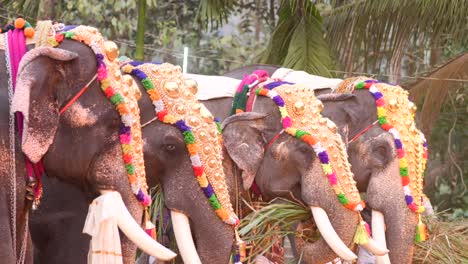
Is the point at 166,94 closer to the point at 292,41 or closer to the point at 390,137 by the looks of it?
the point at 390,137

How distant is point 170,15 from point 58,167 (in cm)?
793

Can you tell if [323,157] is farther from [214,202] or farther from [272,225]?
[214,202]

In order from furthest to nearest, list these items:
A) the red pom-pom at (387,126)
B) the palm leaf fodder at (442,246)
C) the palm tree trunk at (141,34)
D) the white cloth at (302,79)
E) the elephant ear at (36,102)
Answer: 1. the palm tree trunk at (141,34)
2. the palm leaf fodder at (442,246)
3. the red pom-pom at (387,126)
4. the white cloth at (302,79)
5. the elephant ear at (36,102)

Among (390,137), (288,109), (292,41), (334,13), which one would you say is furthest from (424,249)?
(334,13)

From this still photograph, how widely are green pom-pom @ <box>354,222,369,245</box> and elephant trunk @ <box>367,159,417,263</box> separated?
756 millimetres

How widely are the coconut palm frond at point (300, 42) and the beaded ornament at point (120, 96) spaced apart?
16.2 ft

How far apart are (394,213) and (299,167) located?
1015 millimetres

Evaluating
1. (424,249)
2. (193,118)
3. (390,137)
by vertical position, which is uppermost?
(193,118)

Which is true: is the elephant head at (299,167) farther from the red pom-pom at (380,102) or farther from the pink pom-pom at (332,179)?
the red pom-pom at (380,102)

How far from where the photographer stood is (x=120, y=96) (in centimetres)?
427

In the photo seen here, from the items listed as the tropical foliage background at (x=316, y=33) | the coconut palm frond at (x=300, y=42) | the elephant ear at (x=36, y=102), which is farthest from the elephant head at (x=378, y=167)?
the elephant ear at (x=36, y=102)

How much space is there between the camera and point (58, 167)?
13.6 ft

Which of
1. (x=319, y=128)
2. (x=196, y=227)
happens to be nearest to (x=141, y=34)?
(x=319, y=128)

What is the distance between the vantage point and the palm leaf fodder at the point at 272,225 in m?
6.09
